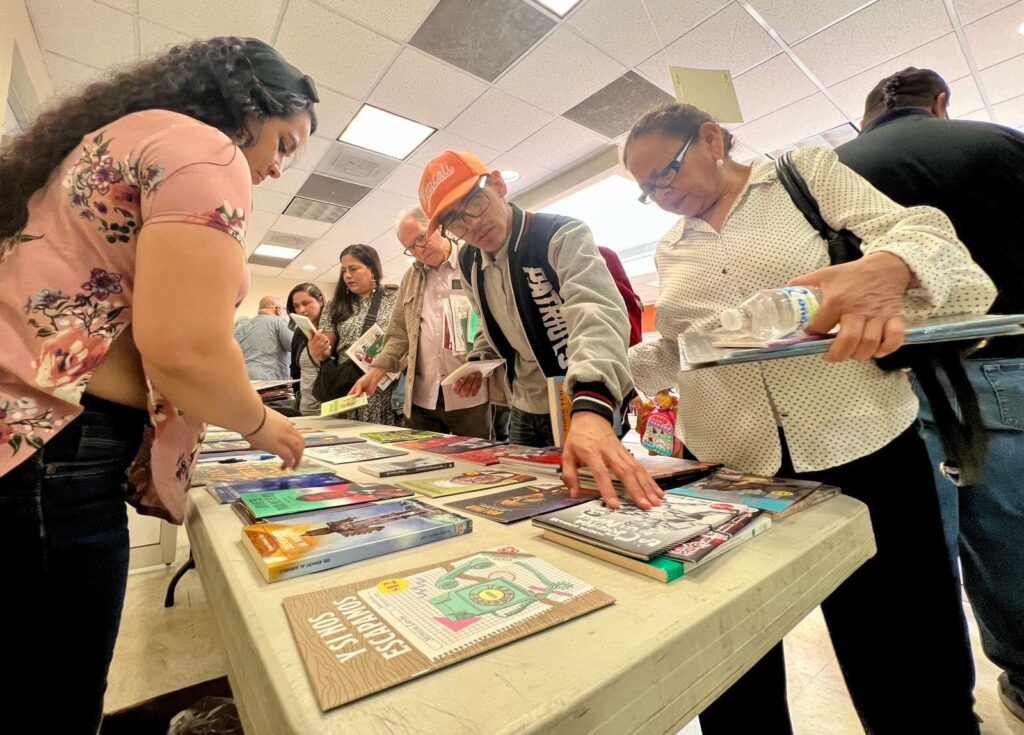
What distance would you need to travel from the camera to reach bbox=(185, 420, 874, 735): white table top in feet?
0.95

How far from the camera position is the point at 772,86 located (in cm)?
334

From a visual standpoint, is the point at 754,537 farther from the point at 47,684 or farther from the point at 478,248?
the point at 478,248

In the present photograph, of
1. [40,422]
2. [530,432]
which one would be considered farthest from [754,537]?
[530,432]

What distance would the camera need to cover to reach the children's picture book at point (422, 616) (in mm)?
320

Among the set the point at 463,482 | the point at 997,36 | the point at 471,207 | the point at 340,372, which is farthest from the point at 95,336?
the point at 997,36

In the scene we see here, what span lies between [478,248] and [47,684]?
130 cm

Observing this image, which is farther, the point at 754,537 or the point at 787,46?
the point at 787,46

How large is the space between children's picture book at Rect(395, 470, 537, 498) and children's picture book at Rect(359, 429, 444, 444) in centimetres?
57

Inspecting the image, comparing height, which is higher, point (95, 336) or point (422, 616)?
point (95, 336)

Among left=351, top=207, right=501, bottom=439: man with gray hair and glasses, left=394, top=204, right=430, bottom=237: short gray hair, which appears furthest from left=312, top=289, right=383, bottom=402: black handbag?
left=394, top=204, right=430, bottom=237: short gray hair

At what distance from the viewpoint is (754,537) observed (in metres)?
0.56

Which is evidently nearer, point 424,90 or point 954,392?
point 954,392

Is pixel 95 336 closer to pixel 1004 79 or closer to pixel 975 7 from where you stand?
pixel 975 7

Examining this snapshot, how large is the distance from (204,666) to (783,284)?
197 centimetres
